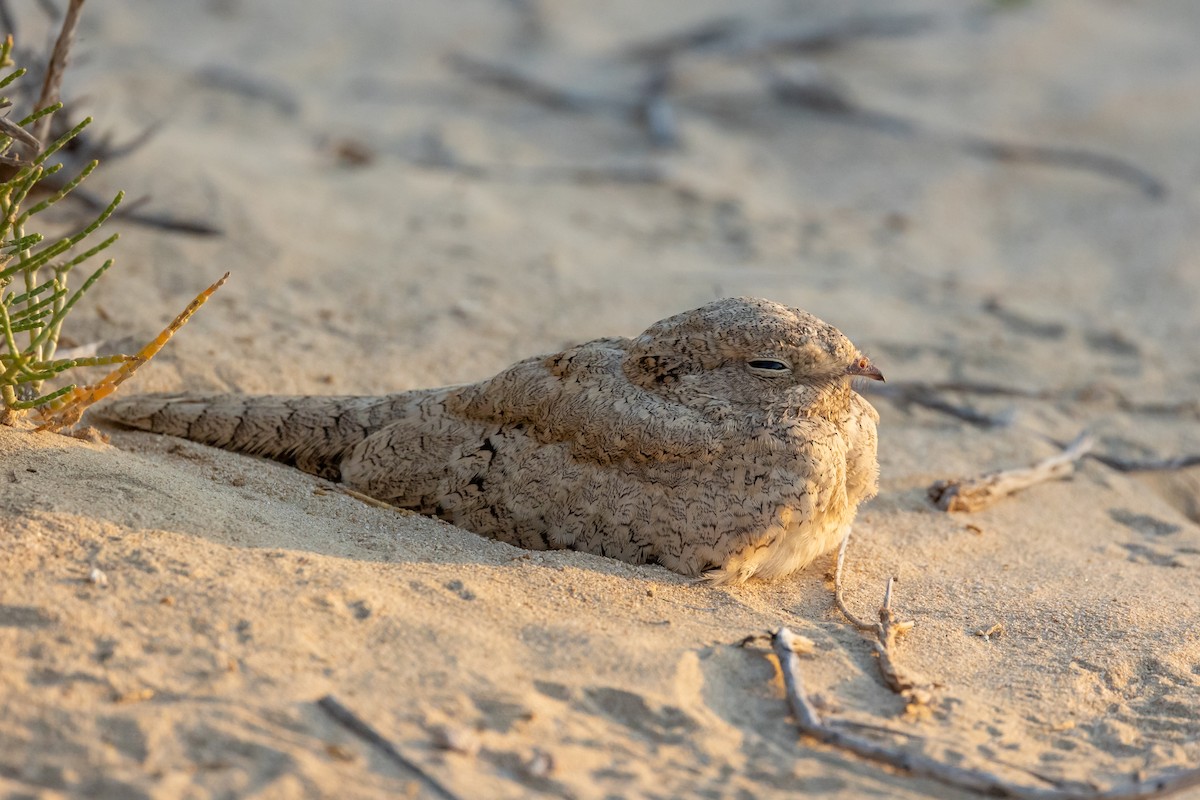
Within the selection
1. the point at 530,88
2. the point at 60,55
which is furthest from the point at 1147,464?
the point at 530,88

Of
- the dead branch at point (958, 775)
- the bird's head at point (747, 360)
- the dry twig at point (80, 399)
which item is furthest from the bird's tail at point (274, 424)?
the dead branch at point (958, 775)

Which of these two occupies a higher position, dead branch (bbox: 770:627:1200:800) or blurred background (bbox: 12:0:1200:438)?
blurred background (bbox: 12:0:1200:438)

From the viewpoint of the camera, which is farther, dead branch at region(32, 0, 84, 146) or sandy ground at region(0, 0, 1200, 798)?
dead branch at region(32, 0, 84, 146)

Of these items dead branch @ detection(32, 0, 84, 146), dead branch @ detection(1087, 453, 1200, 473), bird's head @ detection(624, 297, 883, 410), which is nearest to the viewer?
bird's head @ detection(624, 297, 883, 410)

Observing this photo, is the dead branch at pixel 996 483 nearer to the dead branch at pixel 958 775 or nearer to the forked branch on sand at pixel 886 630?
the forked branch on sand at pixel 886 630

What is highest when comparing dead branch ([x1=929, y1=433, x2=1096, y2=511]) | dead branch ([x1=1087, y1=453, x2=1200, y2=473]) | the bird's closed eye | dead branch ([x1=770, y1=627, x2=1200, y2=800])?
the bird's closed eye

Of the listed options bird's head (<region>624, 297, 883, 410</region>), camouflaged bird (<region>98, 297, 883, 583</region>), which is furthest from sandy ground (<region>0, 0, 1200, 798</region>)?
bird's head (<region>624, 297, 883, 410</region>)

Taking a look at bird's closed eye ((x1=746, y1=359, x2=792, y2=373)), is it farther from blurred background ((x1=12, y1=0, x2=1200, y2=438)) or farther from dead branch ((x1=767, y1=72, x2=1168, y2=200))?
dead branch ((x1=767, y1=72, x2=1168, y2=200))

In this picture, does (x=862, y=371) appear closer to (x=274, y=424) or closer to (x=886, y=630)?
(x=886, y=630)
